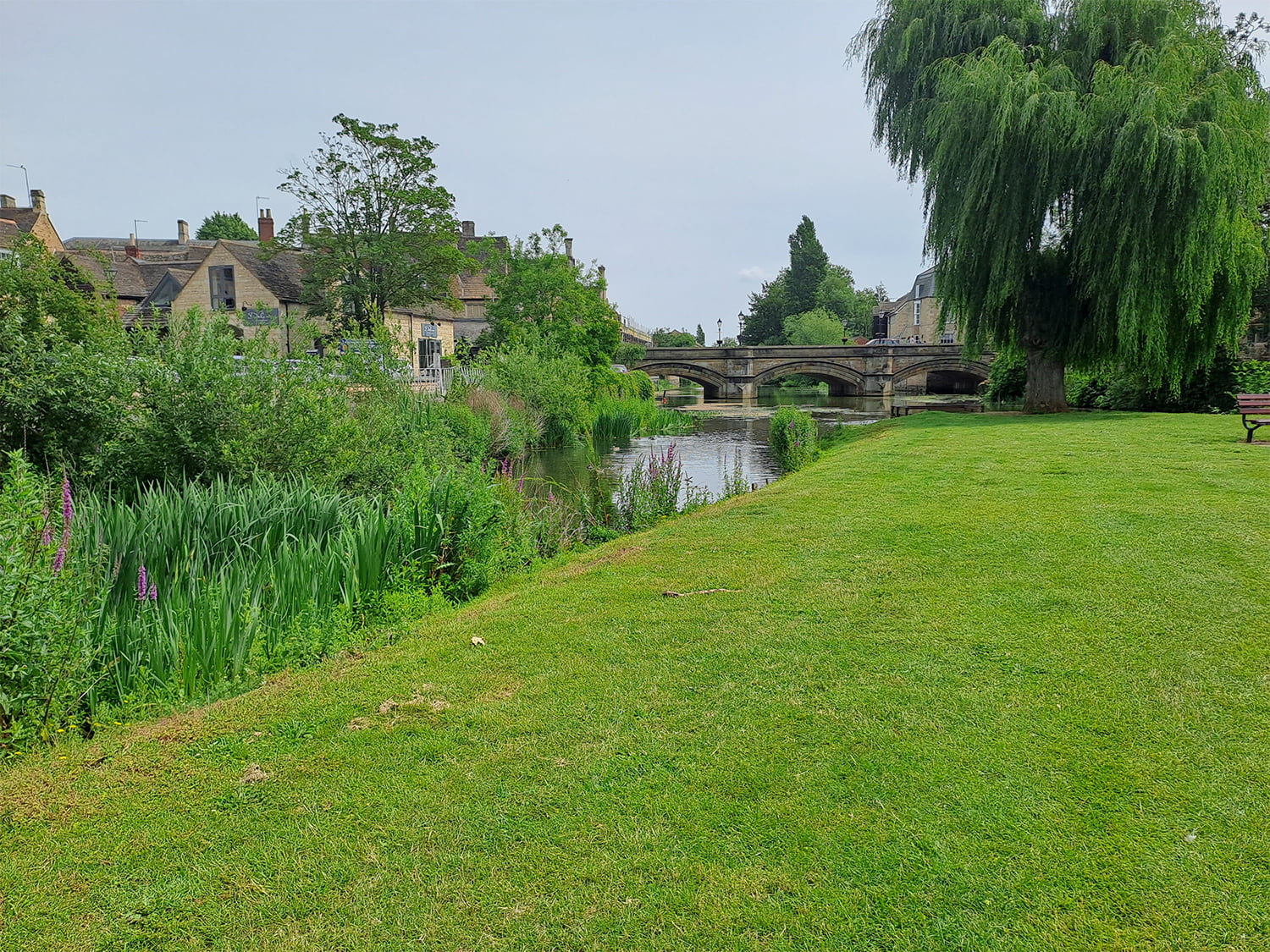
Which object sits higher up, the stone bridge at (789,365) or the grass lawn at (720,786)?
the stone bridge at (789,365)

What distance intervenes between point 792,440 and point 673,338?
120 meters

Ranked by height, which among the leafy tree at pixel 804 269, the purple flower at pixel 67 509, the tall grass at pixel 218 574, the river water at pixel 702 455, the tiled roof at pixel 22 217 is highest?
the leafy tree at pixel 804 269

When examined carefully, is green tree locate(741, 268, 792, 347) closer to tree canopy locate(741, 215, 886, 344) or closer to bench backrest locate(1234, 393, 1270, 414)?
tree canopy locate(741, 215, 886, 344)

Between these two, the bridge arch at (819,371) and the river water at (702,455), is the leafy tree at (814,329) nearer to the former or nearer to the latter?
the bridge arch at (819,371)

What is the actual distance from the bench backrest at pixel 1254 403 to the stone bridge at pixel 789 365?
4259 centimetres

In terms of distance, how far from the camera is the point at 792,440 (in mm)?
19625

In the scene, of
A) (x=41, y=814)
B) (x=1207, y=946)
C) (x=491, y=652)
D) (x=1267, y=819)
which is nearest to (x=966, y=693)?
(x=1267, y=819)

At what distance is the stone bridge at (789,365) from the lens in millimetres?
56344

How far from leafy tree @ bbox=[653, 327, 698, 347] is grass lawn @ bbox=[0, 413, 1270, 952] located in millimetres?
128537

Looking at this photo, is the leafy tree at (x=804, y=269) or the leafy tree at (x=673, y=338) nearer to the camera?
the leafy tree at (x=804, y=269)

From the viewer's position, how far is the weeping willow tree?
753 inches

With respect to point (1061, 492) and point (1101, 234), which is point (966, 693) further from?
point (1101, 234)

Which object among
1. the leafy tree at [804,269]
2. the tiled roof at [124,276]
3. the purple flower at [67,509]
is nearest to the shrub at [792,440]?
the purple flower at [67,509]

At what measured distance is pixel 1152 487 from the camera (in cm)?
983
